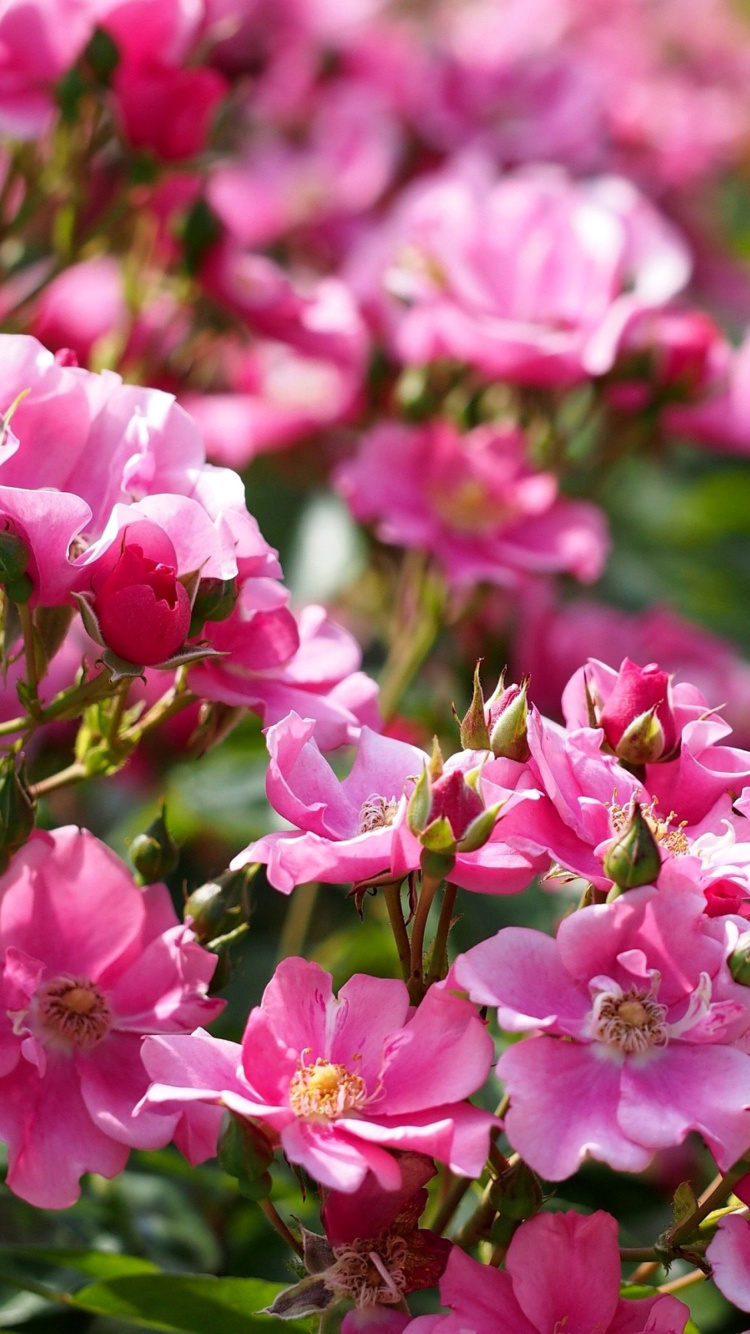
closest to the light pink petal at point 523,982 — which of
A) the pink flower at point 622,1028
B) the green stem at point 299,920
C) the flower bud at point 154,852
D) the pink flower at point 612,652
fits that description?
the pink flower at point 622,1028

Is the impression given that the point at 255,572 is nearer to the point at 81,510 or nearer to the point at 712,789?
the point at 81,510

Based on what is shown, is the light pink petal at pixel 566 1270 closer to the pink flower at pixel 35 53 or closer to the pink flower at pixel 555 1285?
the pink flower at pixel 555 1285

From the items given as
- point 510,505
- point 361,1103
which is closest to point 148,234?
point 510,505

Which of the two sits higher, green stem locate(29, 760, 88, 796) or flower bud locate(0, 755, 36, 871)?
flower bud locate(0, 755, 36, 871)

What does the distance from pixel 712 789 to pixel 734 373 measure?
0.85 metres

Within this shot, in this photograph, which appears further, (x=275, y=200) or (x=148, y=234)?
(x=275, y=200)

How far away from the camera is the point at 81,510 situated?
62cm

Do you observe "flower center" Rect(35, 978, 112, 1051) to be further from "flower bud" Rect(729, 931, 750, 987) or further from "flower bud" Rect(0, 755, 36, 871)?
"flower bud" Rect(729, 931, 750, 987)

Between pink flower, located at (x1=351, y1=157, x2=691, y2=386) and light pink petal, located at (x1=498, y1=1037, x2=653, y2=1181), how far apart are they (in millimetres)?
730

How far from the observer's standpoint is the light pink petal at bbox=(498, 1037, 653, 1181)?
541 millimetres

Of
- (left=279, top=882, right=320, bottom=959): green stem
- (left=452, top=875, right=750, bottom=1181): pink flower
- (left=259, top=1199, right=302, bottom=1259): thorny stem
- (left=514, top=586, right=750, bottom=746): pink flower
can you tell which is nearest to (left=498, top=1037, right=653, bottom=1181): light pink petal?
(left=452, top=875, right=750, bottom=1181): pink flower

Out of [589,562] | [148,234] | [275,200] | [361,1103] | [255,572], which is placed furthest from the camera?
[275,200]

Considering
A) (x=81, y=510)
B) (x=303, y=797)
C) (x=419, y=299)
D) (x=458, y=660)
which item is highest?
(x=81, y=510)

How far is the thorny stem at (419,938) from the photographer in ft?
1.99
